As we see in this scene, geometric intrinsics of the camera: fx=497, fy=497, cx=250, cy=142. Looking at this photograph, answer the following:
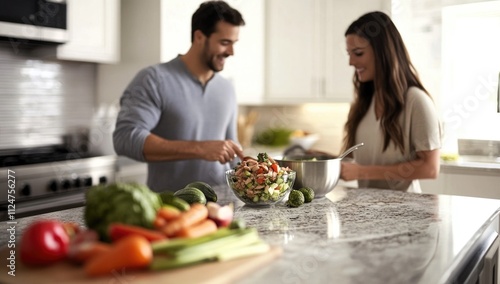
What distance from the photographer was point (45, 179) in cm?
281

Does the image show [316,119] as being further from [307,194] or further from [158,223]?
[158,223]

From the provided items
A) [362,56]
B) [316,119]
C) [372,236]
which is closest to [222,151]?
[372,236]

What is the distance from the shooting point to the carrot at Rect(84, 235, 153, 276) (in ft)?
3.09

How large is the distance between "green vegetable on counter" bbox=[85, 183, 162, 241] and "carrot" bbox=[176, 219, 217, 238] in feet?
0.25

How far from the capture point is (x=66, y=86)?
11.3ft

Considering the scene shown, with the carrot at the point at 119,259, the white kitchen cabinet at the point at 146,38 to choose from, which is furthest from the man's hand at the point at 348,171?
the white kitchen cabinet at the point at 146,38

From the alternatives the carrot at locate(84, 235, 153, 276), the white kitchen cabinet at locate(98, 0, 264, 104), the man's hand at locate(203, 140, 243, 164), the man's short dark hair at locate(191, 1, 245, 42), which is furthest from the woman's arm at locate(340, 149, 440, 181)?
the white kitchen cabinet at locate(98, 0, 264, 104)

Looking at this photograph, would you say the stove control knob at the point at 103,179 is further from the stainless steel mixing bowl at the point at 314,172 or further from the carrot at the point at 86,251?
the carrot at the point at 86,251

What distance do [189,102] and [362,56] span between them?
0.84 m

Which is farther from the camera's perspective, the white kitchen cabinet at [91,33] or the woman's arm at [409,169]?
the white kitchen cabinet at [91,33]

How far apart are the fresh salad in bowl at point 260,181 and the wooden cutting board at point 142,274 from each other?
558mm

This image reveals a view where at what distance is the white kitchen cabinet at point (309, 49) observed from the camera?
393 cm

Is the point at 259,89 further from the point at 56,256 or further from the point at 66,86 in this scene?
the point at 56,256

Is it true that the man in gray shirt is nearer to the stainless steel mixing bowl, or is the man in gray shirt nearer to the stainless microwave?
the stainless steel mixing bowl
